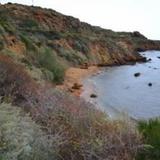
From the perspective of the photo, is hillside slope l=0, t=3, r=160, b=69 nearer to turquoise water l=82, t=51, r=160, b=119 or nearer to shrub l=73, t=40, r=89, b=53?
shrub l=73, t=40, r=89, b=53

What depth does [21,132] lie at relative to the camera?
5.96 metres

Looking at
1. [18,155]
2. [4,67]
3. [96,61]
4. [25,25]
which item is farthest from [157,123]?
[25,25]

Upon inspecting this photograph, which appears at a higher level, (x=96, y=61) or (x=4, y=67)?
(x=4, y=67)

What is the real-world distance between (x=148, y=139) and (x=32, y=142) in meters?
1.71

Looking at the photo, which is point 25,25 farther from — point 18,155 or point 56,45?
point 18,155

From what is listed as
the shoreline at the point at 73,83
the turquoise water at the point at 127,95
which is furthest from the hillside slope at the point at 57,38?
→ the turquoise water at the point at 127,95

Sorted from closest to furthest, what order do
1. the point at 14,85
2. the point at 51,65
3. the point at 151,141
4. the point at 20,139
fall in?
1. the point at 20,139
2. the point at 151,141
3. the point at 14,85
4. the point at 51,65

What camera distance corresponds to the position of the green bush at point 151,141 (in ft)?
21.3

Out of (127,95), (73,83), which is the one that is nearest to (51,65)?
(73,83)

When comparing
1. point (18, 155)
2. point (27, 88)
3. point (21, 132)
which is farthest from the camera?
→ point (27, 88)

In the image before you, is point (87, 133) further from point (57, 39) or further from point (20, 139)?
point (57, 39)

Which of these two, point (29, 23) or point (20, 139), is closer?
point (20, 139)

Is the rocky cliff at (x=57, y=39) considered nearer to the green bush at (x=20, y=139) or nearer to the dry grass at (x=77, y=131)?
the dry grass at (x=77, y=131)

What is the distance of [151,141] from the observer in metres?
6.74
